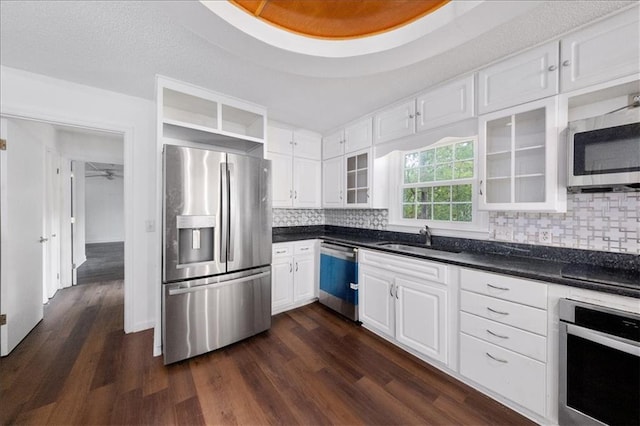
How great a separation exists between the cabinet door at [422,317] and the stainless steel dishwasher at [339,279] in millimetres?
565

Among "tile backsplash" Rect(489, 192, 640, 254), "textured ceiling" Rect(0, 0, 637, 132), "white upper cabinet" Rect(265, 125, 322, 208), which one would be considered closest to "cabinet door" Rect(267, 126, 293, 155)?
"white upper cabinet" Rect(265, 125, 322, 208)

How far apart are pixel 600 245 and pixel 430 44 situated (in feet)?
5.74

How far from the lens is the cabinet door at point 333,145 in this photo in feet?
10.6

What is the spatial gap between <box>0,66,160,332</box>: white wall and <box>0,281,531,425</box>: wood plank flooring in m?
0.39

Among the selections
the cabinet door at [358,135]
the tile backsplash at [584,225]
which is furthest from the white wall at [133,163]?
the tile backsplash at [584,225]

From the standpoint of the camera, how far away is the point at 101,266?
5.05 meters

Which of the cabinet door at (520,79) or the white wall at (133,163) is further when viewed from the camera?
the white wall at (133,163)

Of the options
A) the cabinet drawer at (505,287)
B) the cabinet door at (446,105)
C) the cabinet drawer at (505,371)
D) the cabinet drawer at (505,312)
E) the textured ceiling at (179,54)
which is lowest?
the cabinet drawer at (505,371)

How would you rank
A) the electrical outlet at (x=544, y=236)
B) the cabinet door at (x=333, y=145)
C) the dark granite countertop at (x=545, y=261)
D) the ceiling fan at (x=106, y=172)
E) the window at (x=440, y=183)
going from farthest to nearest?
the ceiling fan at (x=106, y=172) < the cabinet door at (x=333, y=145) < the window at (x=440, y=183) < the electrical outlet at (x=544, y=236) < the dark granite countertop at (x=545, y=261)

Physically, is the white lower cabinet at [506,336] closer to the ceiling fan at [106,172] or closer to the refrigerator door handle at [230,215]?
the refrigerator door handle at [230,215]

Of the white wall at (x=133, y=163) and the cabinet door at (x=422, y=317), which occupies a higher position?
the white wall at (x=133, y=163)

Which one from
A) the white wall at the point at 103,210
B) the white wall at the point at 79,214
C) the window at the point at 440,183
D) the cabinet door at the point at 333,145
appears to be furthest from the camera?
the white wall at the point at 103,210

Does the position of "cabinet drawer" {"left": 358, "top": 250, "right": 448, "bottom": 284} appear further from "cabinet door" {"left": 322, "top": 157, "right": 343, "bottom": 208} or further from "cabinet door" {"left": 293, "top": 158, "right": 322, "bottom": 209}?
"cabinet door" {"left": 293, "top": 158, "right": 322, "bottom": 209}

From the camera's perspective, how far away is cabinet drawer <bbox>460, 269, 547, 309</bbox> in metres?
1.39
